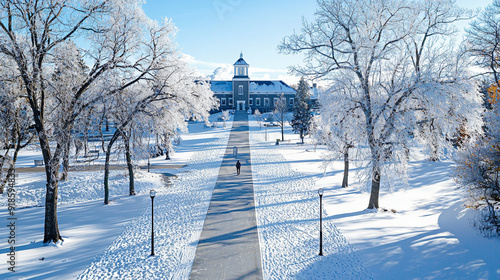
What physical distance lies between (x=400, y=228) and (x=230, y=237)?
749 centimetres

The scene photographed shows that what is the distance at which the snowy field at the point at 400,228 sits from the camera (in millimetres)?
9570

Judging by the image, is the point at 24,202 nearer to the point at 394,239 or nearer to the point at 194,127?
the point at 394,239

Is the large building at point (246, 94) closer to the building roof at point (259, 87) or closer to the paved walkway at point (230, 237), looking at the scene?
the building roof at point (259, 87)

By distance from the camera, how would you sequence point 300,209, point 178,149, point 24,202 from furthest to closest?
point 178,149
point 24,202
point 300,209

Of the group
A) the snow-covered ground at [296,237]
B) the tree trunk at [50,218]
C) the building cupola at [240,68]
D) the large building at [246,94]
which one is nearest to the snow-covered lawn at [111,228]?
the tree trunk at [50,218]

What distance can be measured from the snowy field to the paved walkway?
2.73ft

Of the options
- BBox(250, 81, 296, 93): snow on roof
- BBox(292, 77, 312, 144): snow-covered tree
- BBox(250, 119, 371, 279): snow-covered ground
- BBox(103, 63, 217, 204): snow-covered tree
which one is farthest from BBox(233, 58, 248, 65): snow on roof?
BBox(103, 63, 217, 204): snow-covered tree

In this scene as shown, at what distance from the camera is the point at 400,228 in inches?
506

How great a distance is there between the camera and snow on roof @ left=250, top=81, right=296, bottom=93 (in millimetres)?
80250

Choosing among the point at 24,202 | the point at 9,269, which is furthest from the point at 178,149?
the point at 9,269

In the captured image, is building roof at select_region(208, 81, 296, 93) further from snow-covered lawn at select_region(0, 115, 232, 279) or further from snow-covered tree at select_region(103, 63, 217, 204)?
snow-covered tree at select_region(103, 63, 217, 204)

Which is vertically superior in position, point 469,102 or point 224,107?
point 224,107

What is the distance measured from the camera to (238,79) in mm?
78188

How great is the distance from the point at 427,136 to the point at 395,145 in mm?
1884
